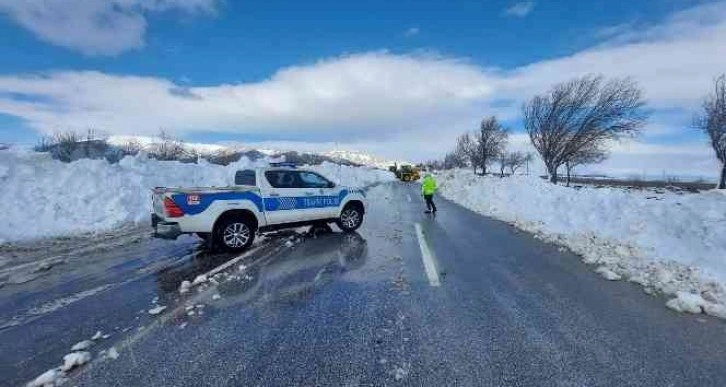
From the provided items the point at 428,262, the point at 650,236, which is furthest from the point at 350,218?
the point at 650,236

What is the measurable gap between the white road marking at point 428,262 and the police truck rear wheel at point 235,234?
409 cm

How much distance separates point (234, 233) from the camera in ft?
29.4

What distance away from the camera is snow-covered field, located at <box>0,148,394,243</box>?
1110 centimetres

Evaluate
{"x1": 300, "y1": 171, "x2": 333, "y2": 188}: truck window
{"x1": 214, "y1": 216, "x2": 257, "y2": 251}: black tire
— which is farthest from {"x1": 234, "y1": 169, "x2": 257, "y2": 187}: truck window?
{"x1": 300, "y1": 171, "x2": 333, "y2": 188}: truck window

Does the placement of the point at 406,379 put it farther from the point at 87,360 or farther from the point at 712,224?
the point at 712,224

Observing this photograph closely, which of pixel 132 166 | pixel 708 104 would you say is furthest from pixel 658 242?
pixel 708 104

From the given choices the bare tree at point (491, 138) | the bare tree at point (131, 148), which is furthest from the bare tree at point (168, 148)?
the bare tree at point (491, 138)

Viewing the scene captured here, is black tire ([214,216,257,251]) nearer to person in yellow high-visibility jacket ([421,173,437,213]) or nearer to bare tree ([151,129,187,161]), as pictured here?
person in yellow high-visibility jacket ([421,173,437,213])

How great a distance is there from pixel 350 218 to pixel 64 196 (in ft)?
31.3

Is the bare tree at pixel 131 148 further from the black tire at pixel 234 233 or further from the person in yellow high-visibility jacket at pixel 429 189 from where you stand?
the black tire at pixel 234 233

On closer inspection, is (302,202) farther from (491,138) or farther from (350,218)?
(491,138)

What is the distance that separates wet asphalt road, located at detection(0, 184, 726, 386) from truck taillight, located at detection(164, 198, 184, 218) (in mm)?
1095

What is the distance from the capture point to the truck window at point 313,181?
35.0 ft

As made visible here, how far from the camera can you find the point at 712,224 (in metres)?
7.68
